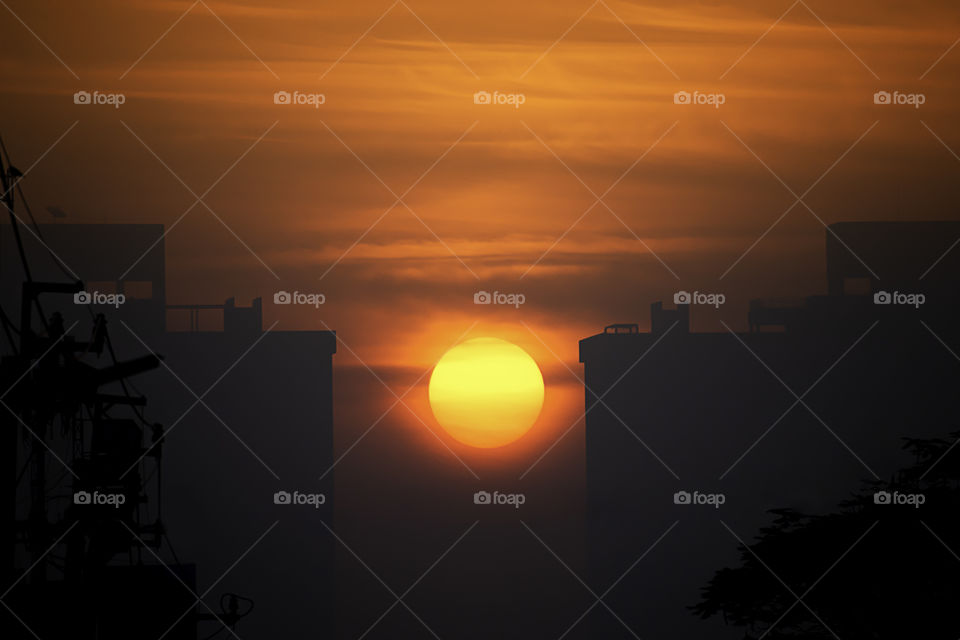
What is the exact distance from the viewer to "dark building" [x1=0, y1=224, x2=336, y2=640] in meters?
56.5

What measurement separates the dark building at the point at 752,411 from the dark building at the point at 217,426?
1919 centimetres

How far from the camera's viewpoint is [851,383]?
69688 mm

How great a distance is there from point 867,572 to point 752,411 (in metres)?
60.1

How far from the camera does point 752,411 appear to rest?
243 feet

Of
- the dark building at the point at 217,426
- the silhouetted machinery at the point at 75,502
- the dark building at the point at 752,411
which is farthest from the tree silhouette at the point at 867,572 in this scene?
the dark building at the point at 752,411

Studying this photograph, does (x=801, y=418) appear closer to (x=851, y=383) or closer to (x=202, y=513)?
(x=851, y=383)

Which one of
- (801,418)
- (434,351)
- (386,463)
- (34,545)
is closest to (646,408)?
(801,418)

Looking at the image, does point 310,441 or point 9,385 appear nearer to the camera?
point 9,385

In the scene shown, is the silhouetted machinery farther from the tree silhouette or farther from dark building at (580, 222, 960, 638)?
dark building at (580, 222, 960, 638)

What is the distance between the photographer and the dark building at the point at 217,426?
185ft

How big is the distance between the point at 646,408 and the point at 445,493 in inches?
683

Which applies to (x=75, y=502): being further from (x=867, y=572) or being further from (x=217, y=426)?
(x=217, y=426)

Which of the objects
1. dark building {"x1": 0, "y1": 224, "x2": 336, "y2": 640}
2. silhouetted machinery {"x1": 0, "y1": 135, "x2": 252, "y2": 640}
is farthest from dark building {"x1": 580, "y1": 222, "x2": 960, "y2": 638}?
silhouetted machinery {"x1": 0, "y1": 135, "x2": 252, "y2": 640}

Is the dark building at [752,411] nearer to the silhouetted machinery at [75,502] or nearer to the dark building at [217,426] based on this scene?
the dark building at [217,426]
